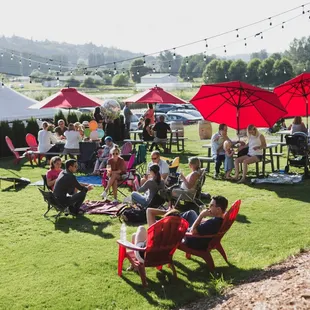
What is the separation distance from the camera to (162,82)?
10956 centimetres

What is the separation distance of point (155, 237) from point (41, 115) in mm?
17056

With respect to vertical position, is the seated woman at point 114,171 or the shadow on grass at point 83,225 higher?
the seated woman at point 114,171

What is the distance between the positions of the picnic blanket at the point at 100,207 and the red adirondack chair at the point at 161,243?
3.42 metres

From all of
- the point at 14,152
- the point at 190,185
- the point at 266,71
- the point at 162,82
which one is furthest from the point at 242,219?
the point at 162,82

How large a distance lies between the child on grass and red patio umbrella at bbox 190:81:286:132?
73 centimetres

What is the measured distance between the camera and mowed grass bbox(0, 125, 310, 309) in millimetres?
6188

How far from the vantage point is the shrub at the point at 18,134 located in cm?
1912

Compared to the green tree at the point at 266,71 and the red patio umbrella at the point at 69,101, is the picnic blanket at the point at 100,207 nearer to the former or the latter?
the red patio umbrella at the point at 69,101

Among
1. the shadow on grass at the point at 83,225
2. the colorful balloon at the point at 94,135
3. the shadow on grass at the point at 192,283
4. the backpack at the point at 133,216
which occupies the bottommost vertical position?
the shadow on grass at the point at 192,283

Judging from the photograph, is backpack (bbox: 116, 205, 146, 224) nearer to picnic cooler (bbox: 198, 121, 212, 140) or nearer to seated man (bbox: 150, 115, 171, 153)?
seated man (bbox: 150, 115, 171, 153)

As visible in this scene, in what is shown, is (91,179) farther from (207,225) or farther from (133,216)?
(207,225)

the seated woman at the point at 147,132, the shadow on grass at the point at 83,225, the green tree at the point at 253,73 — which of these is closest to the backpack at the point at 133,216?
the shadow on grass at the point at 83,225

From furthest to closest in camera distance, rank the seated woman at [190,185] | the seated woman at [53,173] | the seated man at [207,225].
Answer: the seated woman at [53,173] < the seated woman at [190,185] < the seated man at [207,225]

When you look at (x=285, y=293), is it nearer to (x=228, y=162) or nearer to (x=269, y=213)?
(x=269, y=213)
